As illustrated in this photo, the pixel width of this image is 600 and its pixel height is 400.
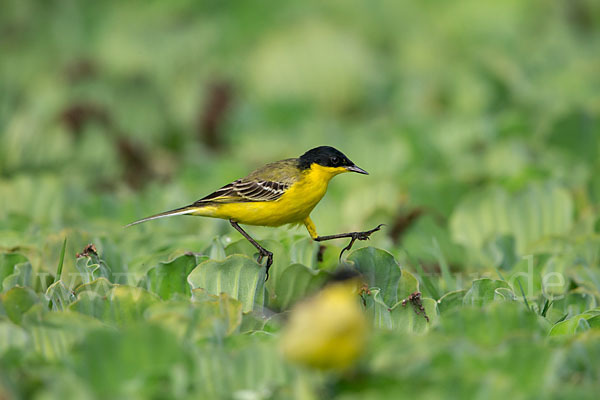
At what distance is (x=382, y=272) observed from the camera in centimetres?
298

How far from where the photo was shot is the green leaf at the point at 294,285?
9.62 feet

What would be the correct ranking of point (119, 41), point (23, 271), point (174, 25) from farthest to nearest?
point (174, 25), point (119, 41), point (23, 271)

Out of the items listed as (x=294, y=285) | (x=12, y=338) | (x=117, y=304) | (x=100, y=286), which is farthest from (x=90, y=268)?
Answer: (x=12, y=338)

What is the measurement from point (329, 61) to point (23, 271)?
15.3 ft

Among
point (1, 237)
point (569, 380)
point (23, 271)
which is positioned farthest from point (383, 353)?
point (1, 237)

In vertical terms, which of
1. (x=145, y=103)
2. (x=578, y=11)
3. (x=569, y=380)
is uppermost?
(x=578, y=11)

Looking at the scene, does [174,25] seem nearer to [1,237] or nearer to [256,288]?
[1,237]

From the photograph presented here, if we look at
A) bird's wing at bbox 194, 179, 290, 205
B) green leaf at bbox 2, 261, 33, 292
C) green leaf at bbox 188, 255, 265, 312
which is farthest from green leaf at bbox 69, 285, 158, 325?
bird's wing at bbox 194, 179, 290, 205

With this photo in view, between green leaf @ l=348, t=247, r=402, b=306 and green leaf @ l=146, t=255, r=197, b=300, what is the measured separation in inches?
22.1

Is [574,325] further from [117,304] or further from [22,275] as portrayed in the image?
[22,275]

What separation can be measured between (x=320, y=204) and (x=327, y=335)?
311 centimetres

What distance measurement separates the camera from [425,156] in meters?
5.35

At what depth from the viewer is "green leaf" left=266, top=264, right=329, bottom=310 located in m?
2.93

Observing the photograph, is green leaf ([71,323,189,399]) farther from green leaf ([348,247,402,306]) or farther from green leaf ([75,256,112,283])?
green leaf ([348,247,402,306])
